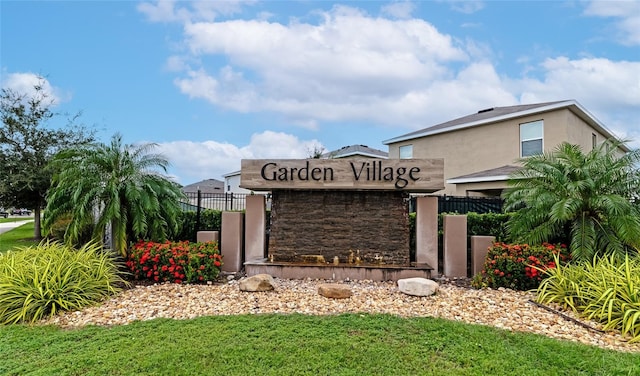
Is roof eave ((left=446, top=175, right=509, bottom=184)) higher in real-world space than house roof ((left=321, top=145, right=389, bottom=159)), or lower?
lower

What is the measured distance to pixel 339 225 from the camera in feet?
28.1

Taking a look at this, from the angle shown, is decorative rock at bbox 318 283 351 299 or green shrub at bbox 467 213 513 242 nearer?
decorative rock at bbox 318 283 351 299

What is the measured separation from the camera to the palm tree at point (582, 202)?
6.86m

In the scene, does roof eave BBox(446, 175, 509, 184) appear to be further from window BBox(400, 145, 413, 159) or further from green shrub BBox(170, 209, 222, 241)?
green shrub BBox(170, 209, 222, 241)

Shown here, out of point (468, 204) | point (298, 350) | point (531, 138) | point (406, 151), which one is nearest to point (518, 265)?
point (298, 350)

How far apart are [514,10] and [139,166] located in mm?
9751

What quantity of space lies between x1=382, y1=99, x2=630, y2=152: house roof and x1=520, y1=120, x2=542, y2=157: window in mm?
554

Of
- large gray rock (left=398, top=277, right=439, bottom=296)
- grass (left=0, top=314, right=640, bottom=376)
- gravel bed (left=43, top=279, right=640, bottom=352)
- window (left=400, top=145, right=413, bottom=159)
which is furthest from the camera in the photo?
window (left=400, top=145, right=413, bottom=159)

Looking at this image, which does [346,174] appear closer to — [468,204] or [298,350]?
[298,350]

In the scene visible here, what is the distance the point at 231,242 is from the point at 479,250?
5.39 m

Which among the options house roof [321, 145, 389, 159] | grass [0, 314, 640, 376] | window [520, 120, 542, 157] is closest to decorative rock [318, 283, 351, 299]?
grass [0, 314, 640, 376]

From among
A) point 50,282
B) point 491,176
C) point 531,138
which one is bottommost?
point 50,282

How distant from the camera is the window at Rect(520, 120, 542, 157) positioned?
16.3m

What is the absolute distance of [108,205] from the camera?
770 cm
